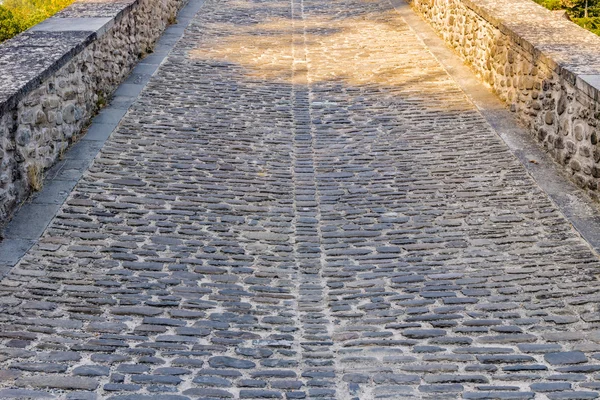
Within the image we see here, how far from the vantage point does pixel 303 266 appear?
5895mm

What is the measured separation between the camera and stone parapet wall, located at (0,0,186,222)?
6.15m

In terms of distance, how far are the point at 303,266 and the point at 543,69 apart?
10.8 feet

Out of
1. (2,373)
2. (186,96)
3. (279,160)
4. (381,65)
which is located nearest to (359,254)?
(279,160)

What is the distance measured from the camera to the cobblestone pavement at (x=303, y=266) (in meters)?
4.46

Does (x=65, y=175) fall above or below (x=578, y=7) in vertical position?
above

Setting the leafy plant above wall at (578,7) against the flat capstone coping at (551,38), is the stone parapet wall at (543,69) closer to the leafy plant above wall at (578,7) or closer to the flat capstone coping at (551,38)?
the flat capstone coping at (551,38)

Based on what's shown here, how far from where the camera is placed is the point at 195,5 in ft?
48.3

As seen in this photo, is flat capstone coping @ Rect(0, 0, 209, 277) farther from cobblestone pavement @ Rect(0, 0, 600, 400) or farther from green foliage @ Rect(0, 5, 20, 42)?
green foliage @ Rect(0, 5, 20, 42)

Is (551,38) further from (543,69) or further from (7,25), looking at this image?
(7,25)

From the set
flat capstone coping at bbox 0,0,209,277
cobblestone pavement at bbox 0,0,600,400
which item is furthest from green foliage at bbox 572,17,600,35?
flat capstone coping at bbox 0,0,209,277

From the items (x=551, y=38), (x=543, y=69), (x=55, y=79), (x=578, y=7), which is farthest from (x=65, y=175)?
(x=578, y=7)

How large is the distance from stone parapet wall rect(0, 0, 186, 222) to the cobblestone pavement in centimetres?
41

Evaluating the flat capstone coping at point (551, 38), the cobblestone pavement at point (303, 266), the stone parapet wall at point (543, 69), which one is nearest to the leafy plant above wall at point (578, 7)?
the stone parapet wall at point (543, 69)

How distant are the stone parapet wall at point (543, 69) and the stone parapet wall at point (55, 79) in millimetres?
4253
